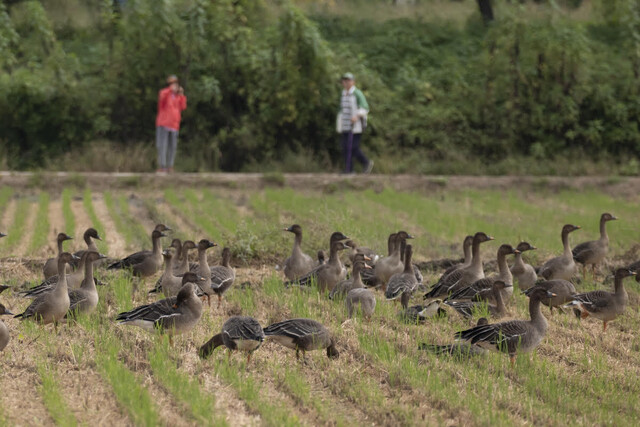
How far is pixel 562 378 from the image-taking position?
8.49 meters

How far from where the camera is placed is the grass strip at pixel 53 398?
699cm

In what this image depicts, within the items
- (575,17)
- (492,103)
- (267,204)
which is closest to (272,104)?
(492,103)

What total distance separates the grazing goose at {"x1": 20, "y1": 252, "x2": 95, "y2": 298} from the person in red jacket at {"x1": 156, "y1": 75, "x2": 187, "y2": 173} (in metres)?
12.5

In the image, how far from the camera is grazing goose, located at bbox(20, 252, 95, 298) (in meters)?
10.6

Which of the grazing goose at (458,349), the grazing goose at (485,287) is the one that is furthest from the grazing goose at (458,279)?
the grazing goose at (458,349)

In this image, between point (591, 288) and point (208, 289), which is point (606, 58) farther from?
point (208, 289)

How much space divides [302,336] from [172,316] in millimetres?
1300

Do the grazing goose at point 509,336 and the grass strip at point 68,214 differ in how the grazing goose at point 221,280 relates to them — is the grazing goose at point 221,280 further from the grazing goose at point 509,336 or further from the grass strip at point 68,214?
the grass strip at point 68,214

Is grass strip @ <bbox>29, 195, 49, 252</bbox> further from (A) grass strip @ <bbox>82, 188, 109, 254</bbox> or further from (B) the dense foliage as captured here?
(B) the dense foliage

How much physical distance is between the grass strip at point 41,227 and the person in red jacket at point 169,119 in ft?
13.8

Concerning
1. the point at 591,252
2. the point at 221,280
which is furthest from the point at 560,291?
the point at 221,280

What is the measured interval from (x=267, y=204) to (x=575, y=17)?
20.1 metres

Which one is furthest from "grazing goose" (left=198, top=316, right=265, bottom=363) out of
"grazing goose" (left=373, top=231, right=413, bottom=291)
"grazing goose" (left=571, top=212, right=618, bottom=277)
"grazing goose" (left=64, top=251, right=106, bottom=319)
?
"grazing goose" (left=571, top=212, right=618, bottom=277)

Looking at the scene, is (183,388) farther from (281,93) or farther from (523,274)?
(281,93)
